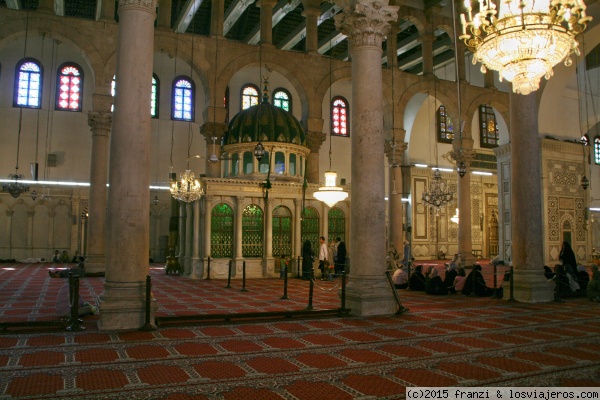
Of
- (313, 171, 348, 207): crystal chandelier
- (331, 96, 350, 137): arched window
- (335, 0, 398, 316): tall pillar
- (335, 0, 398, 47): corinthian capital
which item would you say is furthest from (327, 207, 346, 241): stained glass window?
(335, 0, 398, 47): corinthian capital

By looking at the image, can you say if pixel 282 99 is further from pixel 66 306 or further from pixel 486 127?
pixel 66 306

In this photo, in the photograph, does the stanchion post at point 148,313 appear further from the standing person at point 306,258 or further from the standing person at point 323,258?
the standing person at point 323,258

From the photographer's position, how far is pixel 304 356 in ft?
15.5

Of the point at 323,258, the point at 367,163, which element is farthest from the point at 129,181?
the point at 323,258

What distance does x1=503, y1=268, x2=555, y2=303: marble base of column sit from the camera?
8.66 metres

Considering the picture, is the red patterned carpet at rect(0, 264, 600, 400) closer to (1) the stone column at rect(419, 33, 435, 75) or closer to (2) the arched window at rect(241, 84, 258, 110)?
(1) the stone column at rect(419, 33, 435, 75)

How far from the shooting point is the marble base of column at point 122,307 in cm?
575

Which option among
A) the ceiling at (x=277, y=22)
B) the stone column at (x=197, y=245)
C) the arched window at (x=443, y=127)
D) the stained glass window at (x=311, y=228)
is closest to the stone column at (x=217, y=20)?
the ceiling at (x=277, y=22)

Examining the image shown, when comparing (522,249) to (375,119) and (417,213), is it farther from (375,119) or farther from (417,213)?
(417,213)

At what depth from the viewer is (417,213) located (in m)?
22.8

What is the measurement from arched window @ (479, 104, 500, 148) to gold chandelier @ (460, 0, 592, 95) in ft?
59.8

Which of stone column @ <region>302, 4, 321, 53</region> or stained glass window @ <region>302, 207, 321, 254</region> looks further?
stone column @ <region>302, 4, 321, 53</region>

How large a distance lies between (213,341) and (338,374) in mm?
1707

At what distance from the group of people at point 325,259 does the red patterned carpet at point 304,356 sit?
5.54 metres
